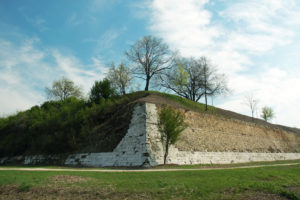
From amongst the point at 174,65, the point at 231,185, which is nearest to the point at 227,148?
the point at 231,185

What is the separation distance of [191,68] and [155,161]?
102 ft


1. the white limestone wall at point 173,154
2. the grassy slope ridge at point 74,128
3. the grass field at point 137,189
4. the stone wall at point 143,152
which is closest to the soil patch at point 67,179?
the grass field at point 137,189

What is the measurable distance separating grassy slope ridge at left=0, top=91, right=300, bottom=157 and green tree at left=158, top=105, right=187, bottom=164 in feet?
7.83

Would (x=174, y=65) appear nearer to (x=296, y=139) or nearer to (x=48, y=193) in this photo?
(x=296, y=139)

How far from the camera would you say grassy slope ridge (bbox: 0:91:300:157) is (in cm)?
2030

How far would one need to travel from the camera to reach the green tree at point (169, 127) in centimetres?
1780

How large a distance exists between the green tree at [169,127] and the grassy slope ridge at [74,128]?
2387 mm

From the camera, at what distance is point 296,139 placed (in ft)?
126

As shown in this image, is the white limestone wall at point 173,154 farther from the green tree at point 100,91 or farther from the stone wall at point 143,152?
the green tree at point 100,91

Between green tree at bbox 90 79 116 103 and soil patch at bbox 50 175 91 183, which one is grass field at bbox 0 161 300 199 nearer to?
soil patch at bbox 50 175 91 183

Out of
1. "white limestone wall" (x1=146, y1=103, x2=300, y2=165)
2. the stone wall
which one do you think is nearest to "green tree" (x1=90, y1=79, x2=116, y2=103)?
the stone wall

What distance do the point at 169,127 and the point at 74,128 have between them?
34.3 feet

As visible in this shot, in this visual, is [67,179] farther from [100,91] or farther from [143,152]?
[100,91]

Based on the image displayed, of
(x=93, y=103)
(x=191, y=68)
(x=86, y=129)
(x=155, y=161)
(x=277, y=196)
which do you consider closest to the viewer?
(x=277, y=196)
